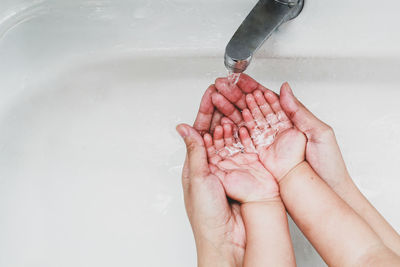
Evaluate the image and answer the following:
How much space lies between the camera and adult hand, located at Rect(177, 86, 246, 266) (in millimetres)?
664

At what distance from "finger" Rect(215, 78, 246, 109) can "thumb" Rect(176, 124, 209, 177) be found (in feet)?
0.32

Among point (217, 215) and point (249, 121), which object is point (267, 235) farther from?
point (249, 121)

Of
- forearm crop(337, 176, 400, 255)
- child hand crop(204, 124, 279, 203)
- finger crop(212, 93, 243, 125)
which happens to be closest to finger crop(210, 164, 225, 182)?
child hand crop(204, 124, 279, 203)

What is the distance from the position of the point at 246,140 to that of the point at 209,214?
0.16 meters

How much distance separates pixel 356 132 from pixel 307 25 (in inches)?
11.2

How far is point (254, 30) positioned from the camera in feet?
1.98

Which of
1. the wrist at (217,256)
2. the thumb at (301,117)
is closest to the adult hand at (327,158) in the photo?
the thumb at (301,117)

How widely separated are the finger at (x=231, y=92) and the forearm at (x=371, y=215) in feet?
0.78

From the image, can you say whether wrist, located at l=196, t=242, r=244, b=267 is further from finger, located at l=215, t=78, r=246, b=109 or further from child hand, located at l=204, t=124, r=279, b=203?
finger, located at l=215, t=78, r=246, b=109

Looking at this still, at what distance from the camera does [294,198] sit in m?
0.68

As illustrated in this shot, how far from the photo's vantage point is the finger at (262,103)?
73cm

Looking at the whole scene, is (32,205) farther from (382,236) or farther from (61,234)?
(382,236)

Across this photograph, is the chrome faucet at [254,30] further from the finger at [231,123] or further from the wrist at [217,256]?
the wrist at [217,256]

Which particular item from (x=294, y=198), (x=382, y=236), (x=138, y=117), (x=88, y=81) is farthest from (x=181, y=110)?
(x=382, y=236)
